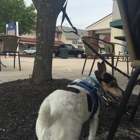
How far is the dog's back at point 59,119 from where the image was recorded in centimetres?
139

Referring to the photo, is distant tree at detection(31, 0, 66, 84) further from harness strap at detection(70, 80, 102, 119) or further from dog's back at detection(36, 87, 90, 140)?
dog's back at detection(36, 87, 90, 140)

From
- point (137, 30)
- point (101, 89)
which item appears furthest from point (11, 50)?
point (137, 30)

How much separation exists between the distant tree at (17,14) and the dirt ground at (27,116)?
28075mm

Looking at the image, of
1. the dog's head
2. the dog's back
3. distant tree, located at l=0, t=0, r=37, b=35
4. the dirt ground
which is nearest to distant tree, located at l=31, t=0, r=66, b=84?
the dirt ground

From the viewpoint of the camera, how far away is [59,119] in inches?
56.4

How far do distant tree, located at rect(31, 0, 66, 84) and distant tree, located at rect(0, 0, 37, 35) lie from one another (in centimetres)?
2776

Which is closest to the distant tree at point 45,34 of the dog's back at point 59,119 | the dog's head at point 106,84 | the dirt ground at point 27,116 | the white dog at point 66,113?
the dirt ground at point 27,116

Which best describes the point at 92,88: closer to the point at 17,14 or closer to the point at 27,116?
the point at 27,116

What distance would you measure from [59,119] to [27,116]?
0.86 metres

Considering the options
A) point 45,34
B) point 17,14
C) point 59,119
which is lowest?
point 59,119

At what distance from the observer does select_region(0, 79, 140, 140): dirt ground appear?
197 centimetres

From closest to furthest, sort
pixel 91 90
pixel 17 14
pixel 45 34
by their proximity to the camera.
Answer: pixel 91 90 → pixel 45 34 → pixel 17 14

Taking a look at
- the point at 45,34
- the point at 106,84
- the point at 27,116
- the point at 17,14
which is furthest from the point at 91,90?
the point at 17,14

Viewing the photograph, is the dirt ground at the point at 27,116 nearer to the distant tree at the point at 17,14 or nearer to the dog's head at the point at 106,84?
the dog's head at the point at 106,84
